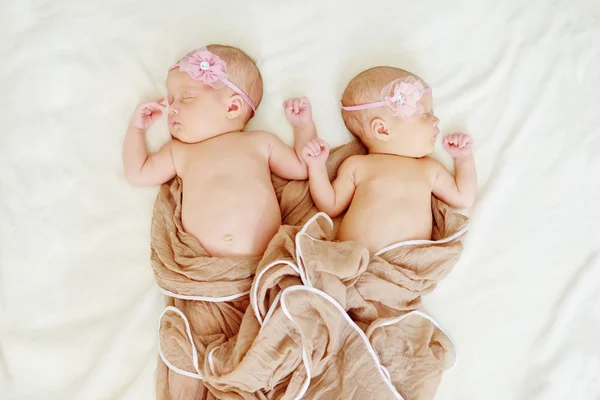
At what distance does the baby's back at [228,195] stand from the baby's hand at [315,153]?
0.12 metres

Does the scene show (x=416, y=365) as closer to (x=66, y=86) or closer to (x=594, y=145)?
(x=594, y=145)

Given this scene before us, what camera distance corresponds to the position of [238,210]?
1498mm

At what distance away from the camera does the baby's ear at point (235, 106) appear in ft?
5.23

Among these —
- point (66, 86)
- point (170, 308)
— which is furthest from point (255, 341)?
point (66, 86)

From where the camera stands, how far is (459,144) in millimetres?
1639

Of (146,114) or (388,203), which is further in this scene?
(146,114)

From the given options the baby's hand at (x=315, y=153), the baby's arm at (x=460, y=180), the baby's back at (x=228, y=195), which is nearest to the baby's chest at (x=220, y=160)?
the baby's back at (x=228, y=195)

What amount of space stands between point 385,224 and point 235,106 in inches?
20.4

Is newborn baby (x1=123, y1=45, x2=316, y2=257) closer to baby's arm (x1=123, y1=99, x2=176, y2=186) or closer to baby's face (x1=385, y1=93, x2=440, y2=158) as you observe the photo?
baby's arm (x1=123, y1=99, x2=176, y2=186)

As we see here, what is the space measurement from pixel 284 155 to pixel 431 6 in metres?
0.69

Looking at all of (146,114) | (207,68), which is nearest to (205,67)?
(207,68)

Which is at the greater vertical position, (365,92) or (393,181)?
(365,92)

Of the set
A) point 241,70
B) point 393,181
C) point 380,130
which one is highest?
point 241,70

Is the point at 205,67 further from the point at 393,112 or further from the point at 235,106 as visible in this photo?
the point at 393,112
